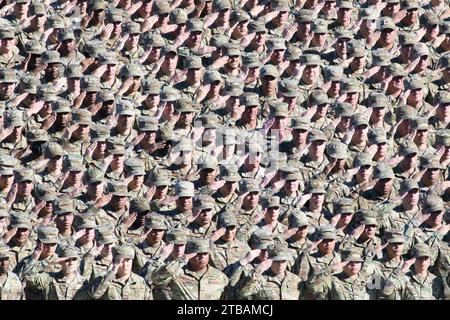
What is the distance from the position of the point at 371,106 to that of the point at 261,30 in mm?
2243

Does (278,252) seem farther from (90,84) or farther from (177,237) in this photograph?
(90,84)

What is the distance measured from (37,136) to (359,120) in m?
5.00

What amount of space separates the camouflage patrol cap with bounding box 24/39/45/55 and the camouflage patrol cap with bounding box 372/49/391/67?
5.31m

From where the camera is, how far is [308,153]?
39.5 metres

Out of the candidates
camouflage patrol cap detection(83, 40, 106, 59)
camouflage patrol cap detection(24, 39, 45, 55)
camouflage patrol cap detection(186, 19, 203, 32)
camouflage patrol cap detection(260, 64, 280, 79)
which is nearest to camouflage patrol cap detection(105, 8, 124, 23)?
camouflage patrol cap detection(83, 40, 106, 59)

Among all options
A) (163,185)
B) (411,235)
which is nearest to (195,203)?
(163,185)

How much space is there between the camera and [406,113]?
4047 cm

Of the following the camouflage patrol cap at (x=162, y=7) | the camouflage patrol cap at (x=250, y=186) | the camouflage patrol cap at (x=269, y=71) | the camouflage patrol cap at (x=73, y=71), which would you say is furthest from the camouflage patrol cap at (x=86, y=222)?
the camouflage patrol cap at (x=162, y=7)

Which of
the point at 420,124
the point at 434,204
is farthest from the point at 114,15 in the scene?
the point at 434,204

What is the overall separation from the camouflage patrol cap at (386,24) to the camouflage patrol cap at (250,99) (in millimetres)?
3076

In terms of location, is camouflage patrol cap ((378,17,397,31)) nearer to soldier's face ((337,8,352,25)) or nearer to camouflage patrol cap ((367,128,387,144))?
soldier's face ((337,8,352,25))

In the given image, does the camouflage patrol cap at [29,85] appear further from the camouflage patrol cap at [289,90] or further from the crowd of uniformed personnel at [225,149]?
the camouflage patrol cap at [289,90]

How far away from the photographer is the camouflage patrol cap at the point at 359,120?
3981 centimetres

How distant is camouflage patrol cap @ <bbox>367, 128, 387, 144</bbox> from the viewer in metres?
39.7
